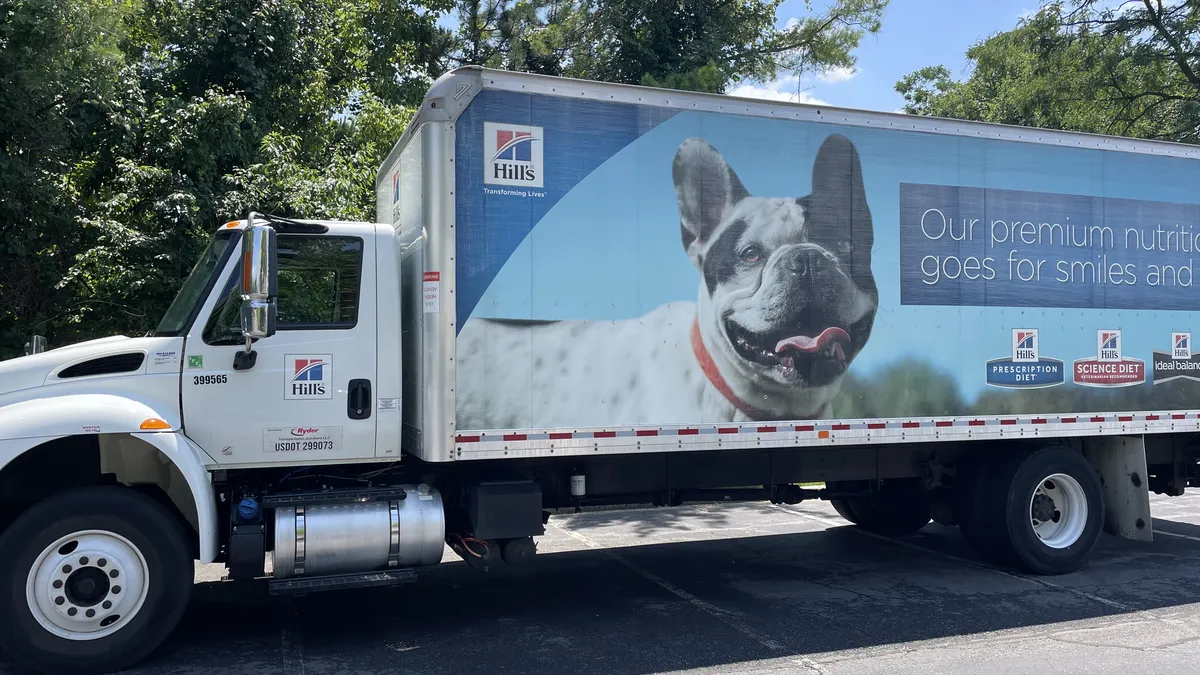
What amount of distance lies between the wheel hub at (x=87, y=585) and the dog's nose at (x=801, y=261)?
15.2 feet

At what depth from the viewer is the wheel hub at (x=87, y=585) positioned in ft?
16.6

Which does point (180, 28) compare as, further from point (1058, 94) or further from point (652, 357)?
point (1058, 94)

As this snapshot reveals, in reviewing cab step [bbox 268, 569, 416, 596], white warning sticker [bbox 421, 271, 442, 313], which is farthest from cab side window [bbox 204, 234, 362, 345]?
cab step [bbox 268, 569, 416, 596]

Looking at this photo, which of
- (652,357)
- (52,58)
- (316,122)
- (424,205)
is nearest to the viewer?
(424,205)

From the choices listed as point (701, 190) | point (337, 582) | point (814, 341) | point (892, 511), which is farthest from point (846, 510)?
point (337, 582)

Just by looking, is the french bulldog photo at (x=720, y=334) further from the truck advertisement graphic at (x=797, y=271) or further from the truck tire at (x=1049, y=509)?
the truck tire at (x=1049, y=509)

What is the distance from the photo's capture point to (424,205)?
5836 millimetres

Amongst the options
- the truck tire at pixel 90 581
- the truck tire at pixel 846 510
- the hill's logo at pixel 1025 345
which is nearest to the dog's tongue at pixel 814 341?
the hill's logo at pixel 1025 345

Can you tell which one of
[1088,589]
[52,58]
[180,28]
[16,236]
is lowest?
[1088,589]

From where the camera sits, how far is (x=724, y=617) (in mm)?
6352

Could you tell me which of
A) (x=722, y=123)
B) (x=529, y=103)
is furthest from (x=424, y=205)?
(x=722, y=123)

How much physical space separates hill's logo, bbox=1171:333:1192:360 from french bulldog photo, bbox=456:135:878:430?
3.14 meters

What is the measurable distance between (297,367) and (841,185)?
4.14m

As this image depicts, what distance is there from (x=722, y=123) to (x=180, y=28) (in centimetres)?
851
